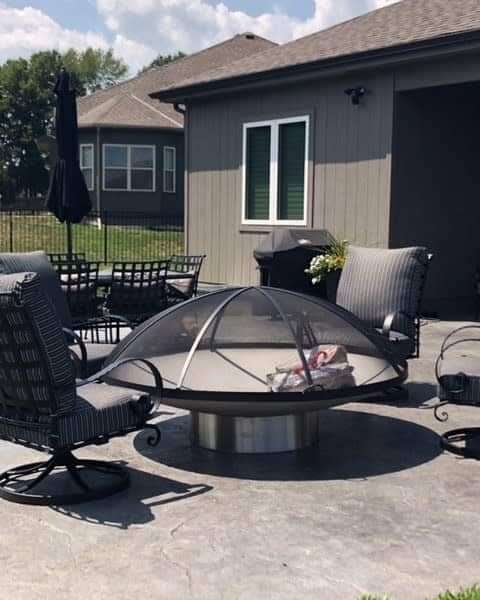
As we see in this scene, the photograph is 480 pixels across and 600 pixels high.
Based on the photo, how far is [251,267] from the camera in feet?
45.8

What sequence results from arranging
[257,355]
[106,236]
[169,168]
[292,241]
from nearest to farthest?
[257,355] < [292,241] < [106,236] < [169,168]

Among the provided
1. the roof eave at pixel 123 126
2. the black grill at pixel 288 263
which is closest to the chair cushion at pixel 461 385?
the black grill at pixel 288 263

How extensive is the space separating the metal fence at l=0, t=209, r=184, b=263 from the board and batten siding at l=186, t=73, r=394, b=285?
5.69 metres

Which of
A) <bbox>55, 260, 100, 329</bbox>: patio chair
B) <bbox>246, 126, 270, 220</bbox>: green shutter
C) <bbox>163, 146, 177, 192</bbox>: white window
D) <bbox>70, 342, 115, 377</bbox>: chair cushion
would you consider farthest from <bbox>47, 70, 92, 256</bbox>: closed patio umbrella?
<bbox>163, 146, 177, 192</bbox>: white window

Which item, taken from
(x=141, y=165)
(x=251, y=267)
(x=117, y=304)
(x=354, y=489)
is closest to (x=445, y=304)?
(x=251, y=267)

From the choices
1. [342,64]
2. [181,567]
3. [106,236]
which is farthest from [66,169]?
[106,236]

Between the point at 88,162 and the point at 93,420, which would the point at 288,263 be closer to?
the point at 93,420

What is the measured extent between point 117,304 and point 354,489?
3737mm

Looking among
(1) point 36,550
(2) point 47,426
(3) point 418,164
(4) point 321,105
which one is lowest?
(1) point 36,550

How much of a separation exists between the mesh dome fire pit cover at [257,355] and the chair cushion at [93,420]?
48 cm

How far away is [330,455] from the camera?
527 cm

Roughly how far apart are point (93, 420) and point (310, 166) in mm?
9001

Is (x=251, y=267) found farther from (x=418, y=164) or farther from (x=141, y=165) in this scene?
(x=141, y=165)

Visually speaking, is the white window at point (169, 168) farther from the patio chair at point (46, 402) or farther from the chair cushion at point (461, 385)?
the patio chair at point (46, 402)
